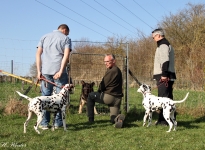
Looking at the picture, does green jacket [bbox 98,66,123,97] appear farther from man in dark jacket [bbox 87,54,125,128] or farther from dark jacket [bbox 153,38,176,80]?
dark jacket [bbox 153,38,176,80]

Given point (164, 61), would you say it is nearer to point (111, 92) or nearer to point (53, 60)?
point (111, 92)

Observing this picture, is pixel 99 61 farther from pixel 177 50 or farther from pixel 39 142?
pixel 177 50

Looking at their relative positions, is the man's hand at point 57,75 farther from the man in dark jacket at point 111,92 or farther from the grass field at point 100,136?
the man in dark jacket at point 111,92

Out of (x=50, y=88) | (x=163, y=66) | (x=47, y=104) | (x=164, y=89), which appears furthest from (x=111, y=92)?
(x=47, y=104)

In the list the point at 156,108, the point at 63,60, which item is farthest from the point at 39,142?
the point at 156,108

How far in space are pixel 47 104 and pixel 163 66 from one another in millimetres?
2852

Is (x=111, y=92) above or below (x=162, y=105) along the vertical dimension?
above

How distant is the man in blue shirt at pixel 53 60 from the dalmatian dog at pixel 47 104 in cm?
25

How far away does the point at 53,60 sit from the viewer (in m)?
6.52

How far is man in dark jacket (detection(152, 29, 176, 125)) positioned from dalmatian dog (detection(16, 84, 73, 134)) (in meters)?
2.20

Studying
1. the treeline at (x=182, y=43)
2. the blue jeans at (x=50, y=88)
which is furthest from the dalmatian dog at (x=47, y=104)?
the treeline at (x=182, y=43)

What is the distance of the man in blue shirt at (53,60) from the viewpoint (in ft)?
21.3

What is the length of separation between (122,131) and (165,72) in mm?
1752

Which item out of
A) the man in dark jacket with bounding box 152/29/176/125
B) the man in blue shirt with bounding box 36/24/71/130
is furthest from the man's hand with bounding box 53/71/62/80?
the man in dark jacket with bounding box 152/29/176/125
